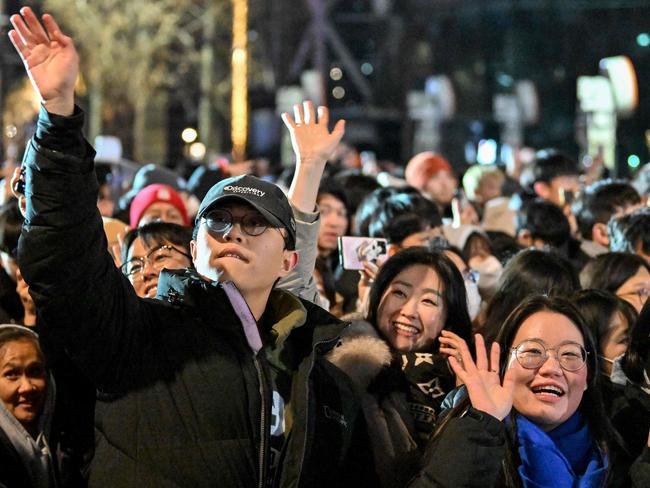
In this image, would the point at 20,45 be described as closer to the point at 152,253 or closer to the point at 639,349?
the point at 152,253

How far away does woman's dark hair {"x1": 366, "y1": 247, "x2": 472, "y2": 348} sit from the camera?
4.61 metres

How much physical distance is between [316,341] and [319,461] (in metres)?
0.33

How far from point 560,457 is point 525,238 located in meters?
4.39

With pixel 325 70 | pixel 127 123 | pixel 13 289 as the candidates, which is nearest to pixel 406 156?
pixel 325 70

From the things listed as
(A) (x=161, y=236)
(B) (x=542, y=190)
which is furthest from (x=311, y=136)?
(B) (x=542, y=190)

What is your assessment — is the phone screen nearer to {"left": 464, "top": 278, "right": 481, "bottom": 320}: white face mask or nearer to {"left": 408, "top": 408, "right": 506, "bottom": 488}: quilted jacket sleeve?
{"left": 464, "top": 278, "right": 481, "bottom": 320}: white face mask

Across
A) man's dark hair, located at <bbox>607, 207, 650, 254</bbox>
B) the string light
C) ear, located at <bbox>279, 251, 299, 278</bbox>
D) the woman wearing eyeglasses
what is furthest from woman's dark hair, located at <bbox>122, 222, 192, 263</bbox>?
the string light

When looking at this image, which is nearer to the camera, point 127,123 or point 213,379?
point 213,379

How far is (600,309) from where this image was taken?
16.5ft

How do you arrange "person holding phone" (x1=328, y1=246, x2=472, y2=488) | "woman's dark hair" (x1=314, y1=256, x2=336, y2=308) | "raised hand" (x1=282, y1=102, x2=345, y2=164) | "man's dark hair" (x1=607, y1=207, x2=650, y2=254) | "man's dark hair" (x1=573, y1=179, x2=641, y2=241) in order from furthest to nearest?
"man's dark hair" (x1=573, y1=179, x2=641, y2=241) → "man's dark hair" (x1=607, y1=207, x2=650, y2=254) → "woman's dark hair" (x1=314, y1=256, x2=336, y2=308) → "raised hand" (x1=282, y1=102, x2=345, y2=164) → "person holding phone" (x1=328, y1=246, x2=472, y2=488)

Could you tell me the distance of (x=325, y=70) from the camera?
110ft

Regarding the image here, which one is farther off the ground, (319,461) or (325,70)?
(325,70)

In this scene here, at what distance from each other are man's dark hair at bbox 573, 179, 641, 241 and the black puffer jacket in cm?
518

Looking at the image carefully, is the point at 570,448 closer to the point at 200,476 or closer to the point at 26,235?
the point at 200,476
